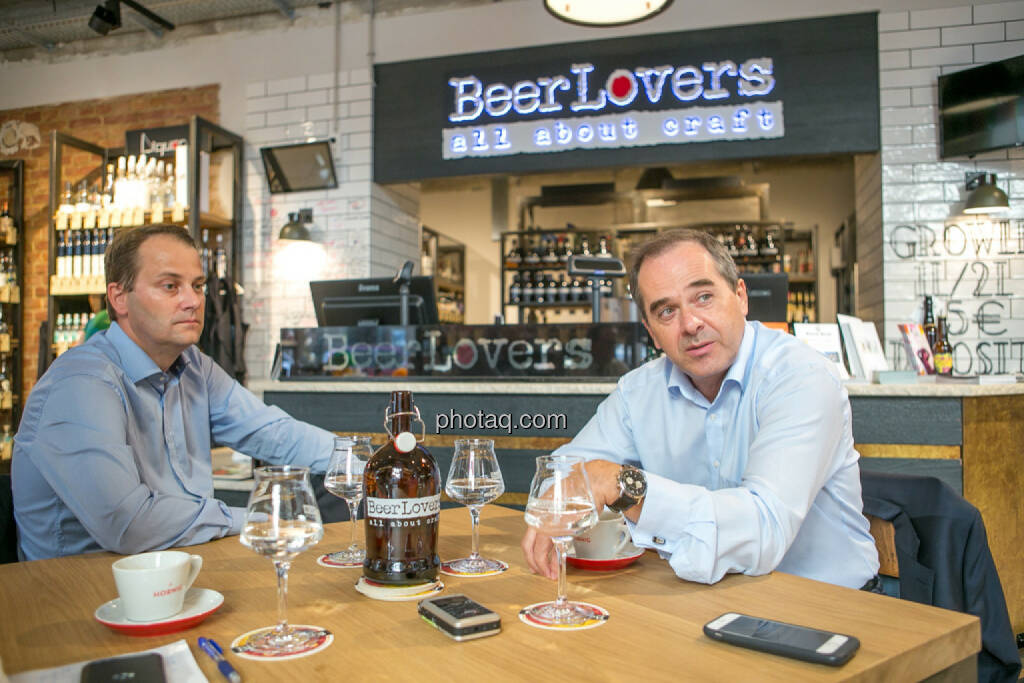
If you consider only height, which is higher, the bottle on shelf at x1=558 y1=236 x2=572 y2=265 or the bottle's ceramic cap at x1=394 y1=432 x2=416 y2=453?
the bottle on shelf at x1=558 y1=236 x2=572 y2=265

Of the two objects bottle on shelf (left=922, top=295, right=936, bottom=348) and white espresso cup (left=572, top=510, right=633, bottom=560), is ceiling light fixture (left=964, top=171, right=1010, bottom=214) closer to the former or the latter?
bottle on shelf (left=922, top=295, right=936, bottom=348)

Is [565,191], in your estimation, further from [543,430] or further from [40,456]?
[40,456]

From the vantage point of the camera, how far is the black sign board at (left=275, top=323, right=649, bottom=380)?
3293 millimetres

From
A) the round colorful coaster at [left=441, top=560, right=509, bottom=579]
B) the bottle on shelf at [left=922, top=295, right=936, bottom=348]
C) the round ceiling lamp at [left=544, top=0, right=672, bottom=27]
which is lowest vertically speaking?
the round colorful coaster at [left=441, top=560, right=509, bottom=579]

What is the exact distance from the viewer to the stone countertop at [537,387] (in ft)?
9.23

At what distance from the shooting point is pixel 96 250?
5.39 metres

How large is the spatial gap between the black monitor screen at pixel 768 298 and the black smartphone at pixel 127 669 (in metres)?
3.20

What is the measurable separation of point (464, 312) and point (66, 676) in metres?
7.90

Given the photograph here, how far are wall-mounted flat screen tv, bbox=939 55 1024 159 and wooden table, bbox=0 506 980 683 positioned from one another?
13.6ft

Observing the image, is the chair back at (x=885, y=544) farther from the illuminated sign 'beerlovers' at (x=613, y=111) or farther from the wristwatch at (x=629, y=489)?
the illuminated sign 'beerlovers' at (x=613, y=111)

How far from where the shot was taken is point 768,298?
360cm

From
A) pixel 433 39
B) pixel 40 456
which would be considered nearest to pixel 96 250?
pixel 433 39

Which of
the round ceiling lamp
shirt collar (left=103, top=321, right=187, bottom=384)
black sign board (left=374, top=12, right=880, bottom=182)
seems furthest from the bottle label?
black sign board (left=374, top=12, right=880, bottom=182)

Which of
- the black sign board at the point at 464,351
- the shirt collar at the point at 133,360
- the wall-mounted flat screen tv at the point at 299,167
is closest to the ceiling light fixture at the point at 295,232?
the wall-mounted flat screen tv at the point at 299,167
